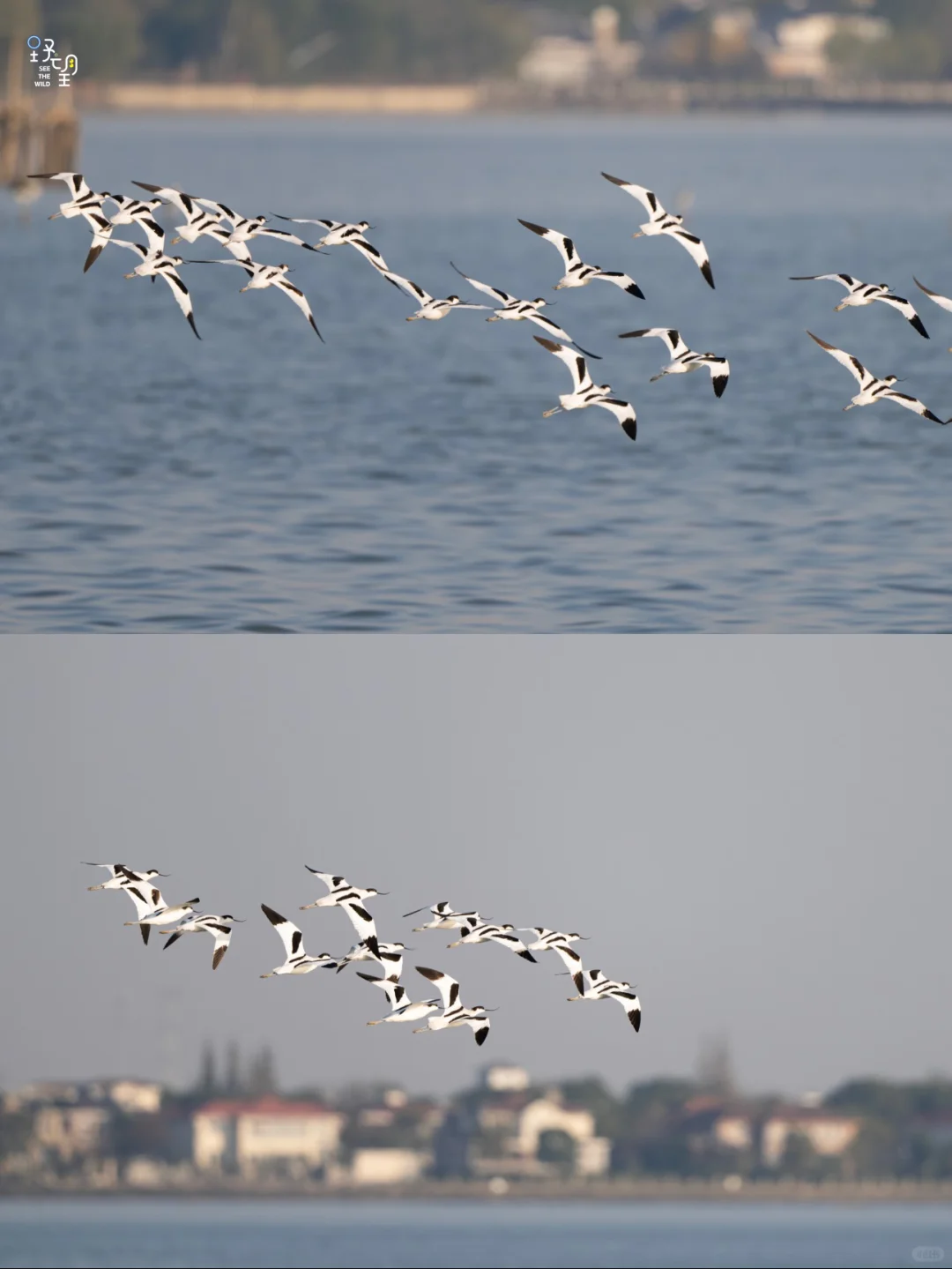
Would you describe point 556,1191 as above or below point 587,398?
below

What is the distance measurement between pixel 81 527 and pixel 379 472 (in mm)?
2469

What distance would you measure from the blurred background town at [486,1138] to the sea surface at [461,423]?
5437mm

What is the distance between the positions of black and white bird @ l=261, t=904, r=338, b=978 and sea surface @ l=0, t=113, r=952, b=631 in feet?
5.19

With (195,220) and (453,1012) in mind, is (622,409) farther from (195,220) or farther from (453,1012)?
(453,1012)

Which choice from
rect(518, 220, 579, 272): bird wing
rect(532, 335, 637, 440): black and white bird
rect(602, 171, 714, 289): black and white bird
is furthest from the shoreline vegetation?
rect(518, 220, 579, 272): bird wing

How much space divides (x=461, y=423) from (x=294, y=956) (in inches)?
308

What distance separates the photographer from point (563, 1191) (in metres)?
23.1

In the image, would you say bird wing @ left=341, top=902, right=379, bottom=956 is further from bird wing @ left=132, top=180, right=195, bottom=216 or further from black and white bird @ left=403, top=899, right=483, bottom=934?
bird wing @ left=132, top=180, right=195, bottom=216

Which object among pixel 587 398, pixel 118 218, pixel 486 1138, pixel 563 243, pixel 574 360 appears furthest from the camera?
pixel 486 1138

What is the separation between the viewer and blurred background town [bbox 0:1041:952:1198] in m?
19.9

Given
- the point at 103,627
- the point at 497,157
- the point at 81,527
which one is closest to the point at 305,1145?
the point at 81,527

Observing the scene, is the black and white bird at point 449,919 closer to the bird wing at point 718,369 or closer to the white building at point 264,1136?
the bird wing at point 718,369

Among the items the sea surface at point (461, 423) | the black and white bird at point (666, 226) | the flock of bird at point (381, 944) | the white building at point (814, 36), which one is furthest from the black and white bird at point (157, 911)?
the white building at point (814, 36)

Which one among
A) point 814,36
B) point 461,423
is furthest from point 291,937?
point 814,36
